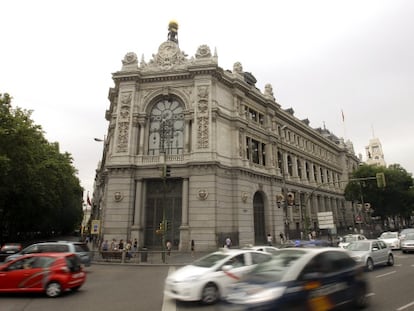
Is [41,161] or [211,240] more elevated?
[41,161]

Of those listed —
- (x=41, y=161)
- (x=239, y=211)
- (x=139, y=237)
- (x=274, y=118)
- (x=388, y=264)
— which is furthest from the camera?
(x=274, y=118)

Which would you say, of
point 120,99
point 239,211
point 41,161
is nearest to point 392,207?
point 239,211

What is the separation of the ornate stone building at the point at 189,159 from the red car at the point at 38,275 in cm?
1454

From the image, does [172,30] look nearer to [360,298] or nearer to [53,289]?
[53,289]

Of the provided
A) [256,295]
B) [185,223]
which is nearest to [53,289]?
[256,295]

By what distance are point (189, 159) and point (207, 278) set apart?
67.4ft

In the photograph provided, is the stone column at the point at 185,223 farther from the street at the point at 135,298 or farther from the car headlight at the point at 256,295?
the car headlight at the point at 256,295

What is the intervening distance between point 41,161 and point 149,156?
14.8m

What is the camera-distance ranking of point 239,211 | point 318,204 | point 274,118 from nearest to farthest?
point 239,211
point 274,118
point 318,204

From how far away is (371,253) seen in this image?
49.2 ft

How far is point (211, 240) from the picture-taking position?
27.0 meters

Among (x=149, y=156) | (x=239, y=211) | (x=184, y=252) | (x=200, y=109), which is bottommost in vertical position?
(x=184, y=252)

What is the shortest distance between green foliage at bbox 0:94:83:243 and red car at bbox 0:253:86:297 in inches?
655

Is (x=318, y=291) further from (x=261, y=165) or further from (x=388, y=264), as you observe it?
(x=261, y=165)
